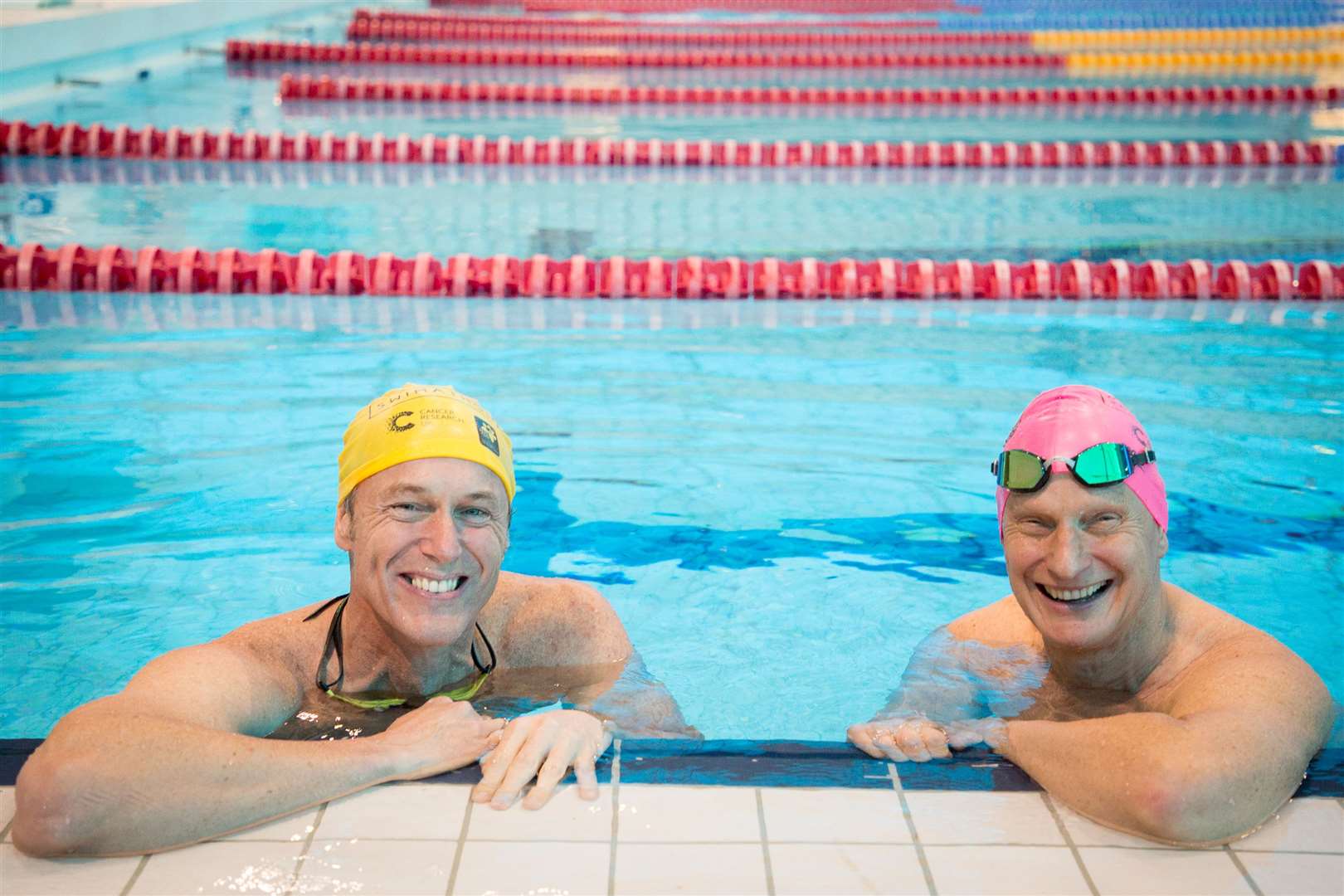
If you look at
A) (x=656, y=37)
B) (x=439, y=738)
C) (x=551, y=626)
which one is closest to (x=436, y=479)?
(x=439, y=738)

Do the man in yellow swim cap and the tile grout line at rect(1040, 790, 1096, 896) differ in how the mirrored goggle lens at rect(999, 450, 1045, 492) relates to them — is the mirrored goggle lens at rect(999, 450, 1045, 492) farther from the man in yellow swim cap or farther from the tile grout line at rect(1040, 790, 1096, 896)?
the man in yellow swim cap

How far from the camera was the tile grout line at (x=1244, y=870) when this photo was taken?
2254 mm

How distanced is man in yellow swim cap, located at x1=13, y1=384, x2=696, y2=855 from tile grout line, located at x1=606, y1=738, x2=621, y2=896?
0.04 metres

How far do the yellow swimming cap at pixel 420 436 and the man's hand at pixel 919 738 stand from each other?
2.92 ft

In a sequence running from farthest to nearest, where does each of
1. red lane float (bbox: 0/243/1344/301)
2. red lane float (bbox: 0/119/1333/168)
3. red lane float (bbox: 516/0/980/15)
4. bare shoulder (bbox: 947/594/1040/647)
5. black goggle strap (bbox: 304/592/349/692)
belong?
1. red lane float (bbox: 516/0/980/15)
2. red lane float (bbox: 0/119/1333/168)
3. red lane float (bbox: 0/243/1344/301)
4. bare shoulder (bbox: 947/594/1040/647)
5. black goggle strap (bbox: 304/592/349/692)

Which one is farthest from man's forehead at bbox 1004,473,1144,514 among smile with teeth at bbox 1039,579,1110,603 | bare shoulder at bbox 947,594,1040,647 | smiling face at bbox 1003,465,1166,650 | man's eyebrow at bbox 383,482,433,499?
man's eyebrow at bbox 383,482,433,499

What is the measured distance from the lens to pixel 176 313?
6.91 meters

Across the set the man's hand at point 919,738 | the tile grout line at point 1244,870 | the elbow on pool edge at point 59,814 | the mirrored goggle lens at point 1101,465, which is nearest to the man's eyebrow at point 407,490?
the elbow on pool edge at point 59,814

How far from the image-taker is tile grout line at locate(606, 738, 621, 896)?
2290 millimetres

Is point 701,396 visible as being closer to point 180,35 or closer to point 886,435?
point 886,435

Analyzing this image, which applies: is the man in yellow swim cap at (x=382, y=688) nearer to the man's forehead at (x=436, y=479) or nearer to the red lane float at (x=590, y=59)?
the man's forehead at (x=436, y=479)

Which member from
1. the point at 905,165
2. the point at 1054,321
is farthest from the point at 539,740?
the point at 905,165

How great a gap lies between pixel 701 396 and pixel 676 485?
761mm

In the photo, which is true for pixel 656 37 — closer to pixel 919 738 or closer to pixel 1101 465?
pixel 1101 465
